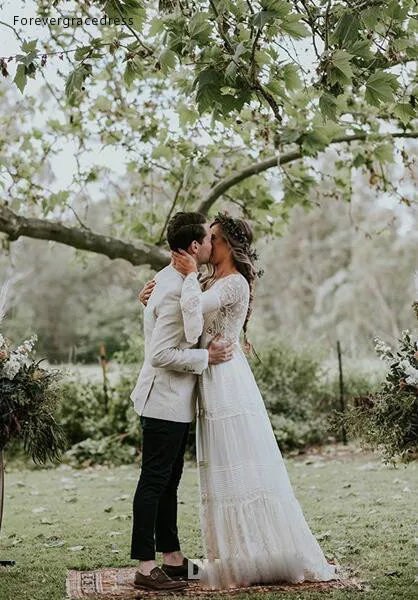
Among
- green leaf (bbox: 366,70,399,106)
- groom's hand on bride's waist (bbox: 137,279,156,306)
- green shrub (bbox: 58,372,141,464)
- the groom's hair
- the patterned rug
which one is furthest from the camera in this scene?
green shrub (bbox: 58,372,141,464)

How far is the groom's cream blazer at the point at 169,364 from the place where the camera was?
449cm

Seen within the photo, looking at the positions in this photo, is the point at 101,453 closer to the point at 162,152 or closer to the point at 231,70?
→ the point at 162,152

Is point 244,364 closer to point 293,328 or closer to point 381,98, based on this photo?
point 381,98

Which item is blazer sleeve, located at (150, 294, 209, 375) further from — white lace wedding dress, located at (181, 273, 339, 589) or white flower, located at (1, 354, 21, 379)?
white flower, located at (1, 354, 21, 379)

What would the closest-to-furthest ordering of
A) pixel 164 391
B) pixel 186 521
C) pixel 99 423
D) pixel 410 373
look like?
pixel 410 373 < pixel 164 391 < pixel 186 521 < pixel 99 423

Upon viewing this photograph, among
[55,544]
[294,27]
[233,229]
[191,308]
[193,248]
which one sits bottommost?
[55,544]

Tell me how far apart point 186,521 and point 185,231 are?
2698mm

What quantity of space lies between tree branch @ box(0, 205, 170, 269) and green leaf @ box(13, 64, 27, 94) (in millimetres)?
2817

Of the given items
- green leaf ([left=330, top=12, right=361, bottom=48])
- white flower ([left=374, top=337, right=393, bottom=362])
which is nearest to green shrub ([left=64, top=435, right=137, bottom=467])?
white flower ([left=374, top=337, right=393, bottom=362])

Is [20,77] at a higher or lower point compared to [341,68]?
higher

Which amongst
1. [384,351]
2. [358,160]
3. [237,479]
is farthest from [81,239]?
[384,351]

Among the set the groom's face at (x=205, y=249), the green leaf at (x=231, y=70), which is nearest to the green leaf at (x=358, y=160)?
the groom's face at (x=205, y=249)

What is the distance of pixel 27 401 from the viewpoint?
4645 millimetres

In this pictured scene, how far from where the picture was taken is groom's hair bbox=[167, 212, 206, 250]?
4605 millimetres
